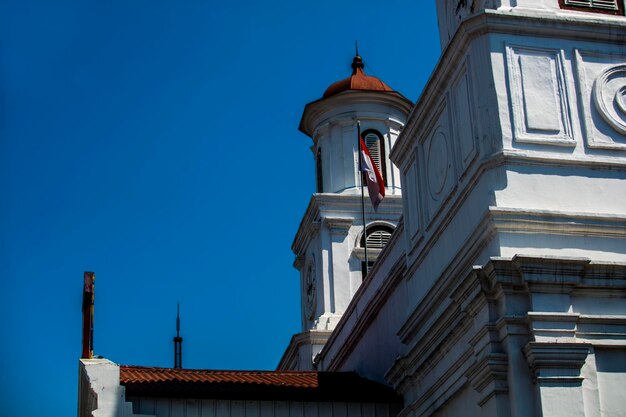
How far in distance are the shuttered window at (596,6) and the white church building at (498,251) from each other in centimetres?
4

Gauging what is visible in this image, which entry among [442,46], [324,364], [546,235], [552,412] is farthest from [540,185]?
[324,364]

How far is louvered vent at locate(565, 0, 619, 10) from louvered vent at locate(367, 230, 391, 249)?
1512 cm

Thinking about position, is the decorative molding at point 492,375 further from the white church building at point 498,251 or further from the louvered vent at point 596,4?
the louvered vent at point 596,4

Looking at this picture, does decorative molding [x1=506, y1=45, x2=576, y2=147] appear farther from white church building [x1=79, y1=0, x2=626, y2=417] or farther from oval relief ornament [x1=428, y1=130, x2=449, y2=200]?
oval relief ornament [x1=428, y1=130, x2=449, y2=200]

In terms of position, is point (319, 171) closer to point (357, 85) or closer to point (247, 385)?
point (357, 85)

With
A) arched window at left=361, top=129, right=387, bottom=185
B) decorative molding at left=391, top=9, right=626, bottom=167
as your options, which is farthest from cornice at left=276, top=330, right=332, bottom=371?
decorative molding at left=391, top=9, right=626, bottom=167

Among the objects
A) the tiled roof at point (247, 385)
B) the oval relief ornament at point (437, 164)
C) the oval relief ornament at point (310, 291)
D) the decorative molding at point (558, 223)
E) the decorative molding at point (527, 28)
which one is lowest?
the tiled roof at point (247, 385)

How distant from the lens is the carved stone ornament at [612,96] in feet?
69.6

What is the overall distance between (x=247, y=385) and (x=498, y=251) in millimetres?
6297

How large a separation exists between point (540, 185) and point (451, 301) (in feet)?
Result: 7.89

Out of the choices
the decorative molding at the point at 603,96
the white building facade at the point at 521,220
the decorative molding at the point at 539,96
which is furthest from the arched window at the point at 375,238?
the decorative molding at the point at 539,96

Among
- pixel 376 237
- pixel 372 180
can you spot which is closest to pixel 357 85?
pixel 376 237

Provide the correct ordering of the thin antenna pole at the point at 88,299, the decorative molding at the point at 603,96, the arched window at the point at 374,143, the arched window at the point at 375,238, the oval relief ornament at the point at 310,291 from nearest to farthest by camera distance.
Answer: the decorative molding at the point at 603,96 → the thin antenna pole at the point at 88,299 → the arched window at the point at 375,238 → the oval relief ornament at the point at 310,291 → the arched window at the point at 374,143

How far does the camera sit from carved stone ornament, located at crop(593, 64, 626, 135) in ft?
69.6
